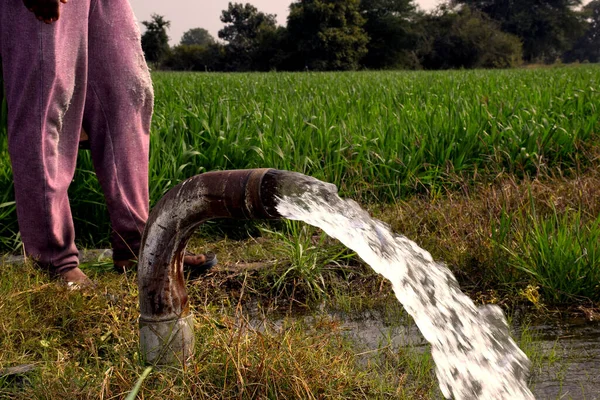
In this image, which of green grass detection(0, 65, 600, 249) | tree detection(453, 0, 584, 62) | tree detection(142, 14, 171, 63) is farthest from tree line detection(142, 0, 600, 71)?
green grass detection(0, 65, 600, 249)

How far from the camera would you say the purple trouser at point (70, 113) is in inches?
89.6

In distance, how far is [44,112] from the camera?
7.56 feet

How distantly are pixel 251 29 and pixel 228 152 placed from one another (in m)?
64.9

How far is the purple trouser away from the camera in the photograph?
2.28 m

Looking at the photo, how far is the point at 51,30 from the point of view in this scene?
225 cm

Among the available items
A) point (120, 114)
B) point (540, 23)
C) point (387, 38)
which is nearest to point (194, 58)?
point (387, 38)

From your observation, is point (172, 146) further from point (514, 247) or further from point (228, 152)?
point (514, 247)

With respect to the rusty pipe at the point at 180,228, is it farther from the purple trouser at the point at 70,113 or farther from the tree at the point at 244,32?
the tree at the point at 244,32

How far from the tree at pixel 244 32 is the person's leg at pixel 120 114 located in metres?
46.1

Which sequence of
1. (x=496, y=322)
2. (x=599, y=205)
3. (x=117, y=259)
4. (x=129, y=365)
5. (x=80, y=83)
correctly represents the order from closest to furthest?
(x=129, y=365) → (x=496, y=322) → (x=80, y=83) → (x=117, y=259) → (x=599, y=205)

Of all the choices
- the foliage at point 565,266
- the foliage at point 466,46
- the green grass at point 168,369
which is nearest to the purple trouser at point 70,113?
the green grass at point 168,369

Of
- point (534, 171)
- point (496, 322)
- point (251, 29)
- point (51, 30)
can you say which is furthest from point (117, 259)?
point (251, 29)

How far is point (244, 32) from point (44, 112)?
65911 millimetres

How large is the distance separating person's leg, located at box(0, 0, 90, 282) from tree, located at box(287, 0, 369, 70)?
4198cm
